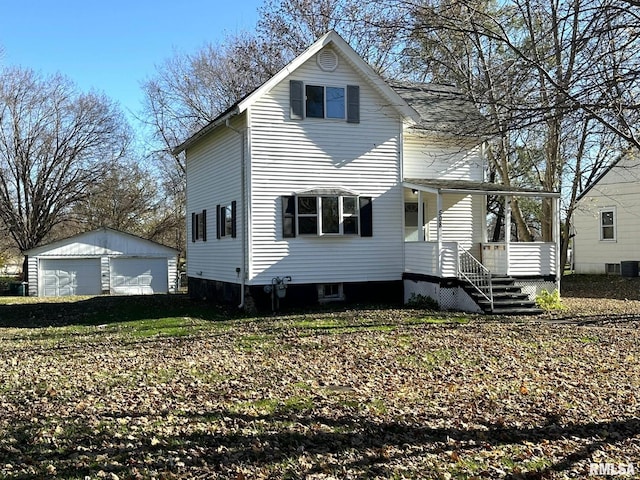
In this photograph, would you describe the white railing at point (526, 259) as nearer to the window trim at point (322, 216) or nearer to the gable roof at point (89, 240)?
the window trim at point (322, 216)

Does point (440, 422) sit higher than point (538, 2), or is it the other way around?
point (538, 2)

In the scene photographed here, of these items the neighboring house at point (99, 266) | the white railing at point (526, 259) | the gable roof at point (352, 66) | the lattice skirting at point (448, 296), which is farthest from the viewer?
the neighboring house at point (99, 266)

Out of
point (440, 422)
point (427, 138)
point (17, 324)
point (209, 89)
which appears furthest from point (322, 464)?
point (209, 89)

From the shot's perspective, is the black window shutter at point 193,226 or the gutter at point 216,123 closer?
the gutter at point 216,123

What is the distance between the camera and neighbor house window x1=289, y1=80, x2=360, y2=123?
1636 cm

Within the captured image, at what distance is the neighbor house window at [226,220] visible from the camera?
17.1 meters

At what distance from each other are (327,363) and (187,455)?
13.1 feet

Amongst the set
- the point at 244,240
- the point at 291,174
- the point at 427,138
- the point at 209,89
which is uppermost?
the point at 209,89

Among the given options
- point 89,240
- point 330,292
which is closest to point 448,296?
point 330,292

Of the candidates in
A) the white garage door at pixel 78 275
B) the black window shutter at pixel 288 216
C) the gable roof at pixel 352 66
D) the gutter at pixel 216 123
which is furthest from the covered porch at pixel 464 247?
the white garage door at pixel 78 275

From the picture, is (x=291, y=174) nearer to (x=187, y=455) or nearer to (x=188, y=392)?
(x=188, y=392)

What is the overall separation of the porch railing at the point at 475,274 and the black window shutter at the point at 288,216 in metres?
4.48

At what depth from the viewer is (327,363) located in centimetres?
902

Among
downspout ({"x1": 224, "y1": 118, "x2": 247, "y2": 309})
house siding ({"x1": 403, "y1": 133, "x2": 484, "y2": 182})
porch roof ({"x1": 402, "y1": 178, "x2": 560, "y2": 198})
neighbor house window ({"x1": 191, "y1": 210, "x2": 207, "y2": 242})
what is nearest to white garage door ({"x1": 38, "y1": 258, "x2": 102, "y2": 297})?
neighbor house window ({"x1": 191, "y1": 210, "x2": 207, "y2": 242})
